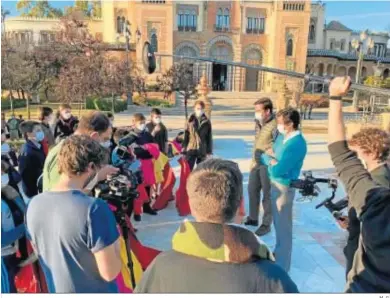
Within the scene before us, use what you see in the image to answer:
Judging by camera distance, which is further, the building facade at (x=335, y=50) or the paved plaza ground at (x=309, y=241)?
the building facade at (x=335, y=50)

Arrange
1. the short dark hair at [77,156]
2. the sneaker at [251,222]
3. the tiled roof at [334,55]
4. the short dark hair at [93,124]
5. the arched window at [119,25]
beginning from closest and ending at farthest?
the short dark hair at [77,156]
the short dark hair at [93,124]
the sneaker at [251,222]
the arched window at [119,25]
the tiled roof at [334,55]

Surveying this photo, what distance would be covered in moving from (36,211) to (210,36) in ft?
113

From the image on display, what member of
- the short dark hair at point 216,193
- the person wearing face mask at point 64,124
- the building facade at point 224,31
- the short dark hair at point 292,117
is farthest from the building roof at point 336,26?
the short dark hair at point 216,193

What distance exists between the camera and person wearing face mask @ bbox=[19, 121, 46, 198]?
14.8ft

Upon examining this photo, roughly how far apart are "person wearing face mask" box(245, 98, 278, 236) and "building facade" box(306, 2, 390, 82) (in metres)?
33.1

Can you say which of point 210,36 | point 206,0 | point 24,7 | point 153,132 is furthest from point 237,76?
point 153,132

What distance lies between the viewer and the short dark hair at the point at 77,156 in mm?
2158

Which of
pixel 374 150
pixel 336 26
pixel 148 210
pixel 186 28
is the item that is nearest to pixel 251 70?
pixel 186 28

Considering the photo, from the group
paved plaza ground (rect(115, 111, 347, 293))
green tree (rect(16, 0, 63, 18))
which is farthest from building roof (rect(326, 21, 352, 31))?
paved plaza ground (rect(115, 111, 347, 293))

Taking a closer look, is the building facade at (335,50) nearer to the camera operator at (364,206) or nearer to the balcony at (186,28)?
the balcony at (186,28)

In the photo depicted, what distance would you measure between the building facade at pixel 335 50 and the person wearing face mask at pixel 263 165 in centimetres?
3305

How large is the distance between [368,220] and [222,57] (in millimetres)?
35005

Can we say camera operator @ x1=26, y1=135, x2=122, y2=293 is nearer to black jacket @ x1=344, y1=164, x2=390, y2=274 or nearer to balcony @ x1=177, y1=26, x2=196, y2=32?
black jacket @ x1=344, y1=164, x2=390, y2=274

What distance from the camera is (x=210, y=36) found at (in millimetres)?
34969
